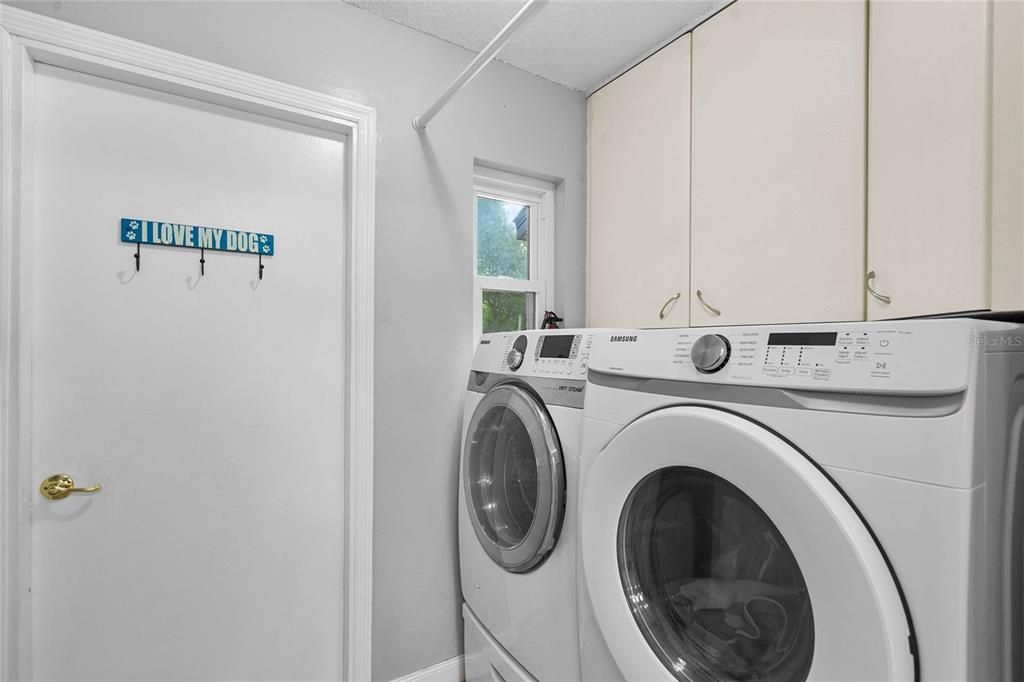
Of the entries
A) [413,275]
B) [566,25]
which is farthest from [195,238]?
[566,25]

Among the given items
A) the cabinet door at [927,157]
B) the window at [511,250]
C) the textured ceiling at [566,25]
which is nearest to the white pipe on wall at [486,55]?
the textured ceiling at [566,25]

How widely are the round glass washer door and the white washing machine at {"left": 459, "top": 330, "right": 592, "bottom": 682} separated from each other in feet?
0.68

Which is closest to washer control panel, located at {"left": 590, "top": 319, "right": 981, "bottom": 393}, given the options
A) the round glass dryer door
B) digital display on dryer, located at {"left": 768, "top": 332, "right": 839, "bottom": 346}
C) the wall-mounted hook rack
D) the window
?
digital display on dryer, located at {"left": 768, "top": 332, "right": 839, "bottom": 346}

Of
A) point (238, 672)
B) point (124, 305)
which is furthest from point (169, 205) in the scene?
point (238, 672)

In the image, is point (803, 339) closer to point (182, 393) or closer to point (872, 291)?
point (872, 291)

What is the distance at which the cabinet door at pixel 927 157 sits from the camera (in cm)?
102

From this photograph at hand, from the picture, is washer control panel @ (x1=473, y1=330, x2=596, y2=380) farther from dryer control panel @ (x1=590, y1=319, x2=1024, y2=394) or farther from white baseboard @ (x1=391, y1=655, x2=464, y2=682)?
white baseboard @ (x1=391, y1=655, x2=464, y2=682)

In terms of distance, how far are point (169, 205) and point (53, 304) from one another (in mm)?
377

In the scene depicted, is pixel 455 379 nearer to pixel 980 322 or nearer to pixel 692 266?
pixel 692 266

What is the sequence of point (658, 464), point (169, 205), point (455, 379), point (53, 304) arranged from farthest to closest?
point (455, 379) < point (169, 205) < point (53, 304) < point (658, 464)

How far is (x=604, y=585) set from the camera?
1042 mm

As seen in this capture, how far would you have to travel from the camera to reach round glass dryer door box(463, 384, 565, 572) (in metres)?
1.28

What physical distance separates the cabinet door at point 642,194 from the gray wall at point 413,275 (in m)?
Answer: 0.45

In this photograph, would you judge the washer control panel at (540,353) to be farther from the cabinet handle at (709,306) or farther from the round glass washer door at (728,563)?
the cabinet handle at (709,306)
